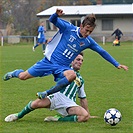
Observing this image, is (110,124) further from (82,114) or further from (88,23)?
(88,23)

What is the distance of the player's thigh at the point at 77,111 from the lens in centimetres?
820

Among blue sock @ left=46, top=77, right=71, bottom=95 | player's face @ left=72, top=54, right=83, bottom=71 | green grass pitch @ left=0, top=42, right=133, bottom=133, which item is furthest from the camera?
player's face @ left=72, top=54, right=83, bottom=71

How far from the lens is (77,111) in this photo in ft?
27.1

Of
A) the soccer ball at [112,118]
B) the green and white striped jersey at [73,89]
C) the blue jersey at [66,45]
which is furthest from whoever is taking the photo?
the green and white striped jersey at [73,89]

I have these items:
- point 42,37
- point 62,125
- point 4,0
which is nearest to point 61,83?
point 62,125

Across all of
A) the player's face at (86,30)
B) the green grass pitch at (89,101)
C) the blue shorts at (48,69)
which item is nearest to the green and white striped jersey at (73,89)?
the blue shorts at (48,69)

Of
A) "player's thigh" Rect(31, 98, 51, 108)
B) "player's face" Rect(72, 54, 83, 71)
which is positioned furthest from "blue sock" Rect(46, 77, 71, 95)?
"player's face" Rect(72, 54, 83, 71)

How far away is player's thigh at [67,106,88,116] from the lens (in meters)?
8.20

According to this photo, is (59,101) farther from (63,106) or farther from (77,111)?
(77,111)

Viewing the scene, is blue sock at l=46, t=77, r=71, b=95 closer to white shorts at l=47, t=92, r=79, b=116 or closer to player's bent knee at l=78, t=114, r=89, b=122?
white shorts at l=47, t=92, r=79, b=116

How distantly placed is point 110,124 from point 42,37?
25106mm

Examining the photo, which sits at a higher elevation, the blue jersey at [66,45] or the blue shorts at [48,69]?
the blue jersey at [66,45]

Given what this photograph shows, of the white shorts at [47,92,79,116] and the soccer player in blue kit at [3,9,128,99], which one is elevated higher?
the soccer player in blue kit at [3,9,128,99]

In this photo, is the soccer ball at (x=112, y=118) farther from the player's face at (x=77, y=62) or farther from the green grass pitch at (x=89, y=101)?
the player's face at (x=77, y=62)
